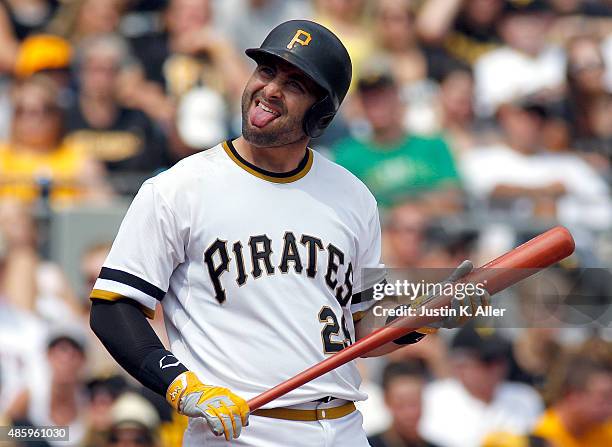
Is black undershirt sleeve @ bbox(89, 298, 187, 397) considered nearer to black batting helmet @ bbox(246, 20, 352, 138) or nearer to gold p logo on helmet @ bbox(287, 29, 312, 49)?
black batting helmet @ bbox(246, 20, 352, 138)

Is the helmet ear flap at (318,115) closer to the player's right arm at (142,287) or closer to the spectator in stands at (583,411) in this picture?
the player's right arm at (142,287)

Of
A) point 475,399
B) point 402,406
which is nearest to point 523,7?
point 475,399

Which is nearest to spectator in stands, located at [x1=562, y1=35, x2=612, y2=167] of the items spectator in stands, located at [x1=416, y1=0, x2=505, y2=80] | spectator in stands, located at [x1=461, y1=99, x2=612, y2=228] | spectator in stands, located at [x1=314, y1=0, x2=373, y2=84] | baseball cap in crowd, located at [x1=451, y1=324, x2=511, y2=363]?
spectator in stands, located at [x1=461, y1=99, x2=612, y2=228]

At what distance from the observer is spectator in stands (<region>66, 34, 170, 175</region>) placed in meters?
7.64

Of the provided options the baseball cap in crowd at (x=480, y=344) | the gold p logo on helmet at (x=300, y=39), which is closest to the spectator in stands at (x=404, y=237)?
the baseball cap in crowd at (x=480, y=344)

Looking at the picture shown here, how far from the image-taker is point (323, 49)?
3.66 m

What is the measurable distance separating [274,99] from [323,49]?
0.21 meters

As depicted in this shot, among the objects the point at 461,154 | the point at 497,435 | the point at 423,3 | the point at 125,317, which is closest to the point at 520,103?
the point at 461,154

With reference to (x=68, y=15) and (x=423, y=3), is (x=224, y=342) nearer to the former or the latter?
(x=68, y=15)

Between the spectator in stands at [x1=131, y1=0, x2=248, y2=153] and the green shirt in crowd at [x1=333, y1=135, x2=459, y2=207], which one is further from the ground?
the spectator in stands at [x1=131, y1=0, x2=248, y2=153]

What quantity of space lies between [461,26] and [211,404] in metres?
6.52

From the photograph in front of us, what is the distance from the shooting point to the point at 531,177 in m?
8.01

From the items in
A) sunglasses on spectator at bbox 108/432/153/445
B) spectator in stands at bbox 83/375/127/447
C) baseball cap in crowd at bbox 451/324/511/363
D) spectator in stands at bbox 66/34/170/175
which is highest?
spectator in stands at bbox 66/34/170/175

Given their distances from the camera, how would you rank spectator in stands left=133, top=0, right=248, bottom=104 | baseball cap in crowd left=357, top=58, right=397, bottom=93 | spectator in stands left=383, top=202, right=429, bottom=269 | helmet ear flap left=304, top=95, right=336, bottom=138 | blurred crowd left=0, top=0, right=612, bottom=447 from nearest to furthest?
helmet ear flap left=304, top=95, right=336, bottom=138 → blurred crowd left=0, top=0, right=612, bottom=447 → spectator in stands left=383, top=202, right=429, bottom=269 → baseball cap in crowd left=357, top=58, right=397, bottom=93 → spectator in stands left=133, top=0, right=248, bottom=104
